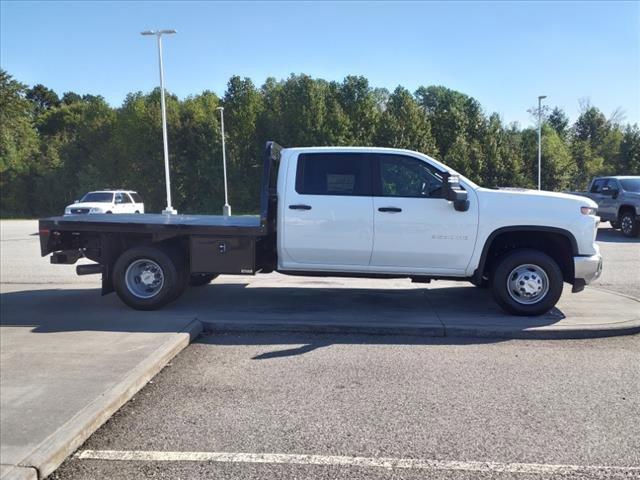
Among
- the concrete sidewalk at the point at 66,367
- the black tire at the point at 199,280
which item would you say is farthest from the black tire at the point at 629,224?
the concrete sidewalk at the point at 66,367

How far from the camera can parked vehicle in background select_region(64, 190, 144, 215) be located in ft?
83.8

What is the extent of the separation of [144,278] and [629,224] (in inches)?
626

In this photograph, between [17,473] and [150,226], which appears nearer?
[17,473]

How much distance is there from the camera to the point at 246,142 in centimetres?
4566

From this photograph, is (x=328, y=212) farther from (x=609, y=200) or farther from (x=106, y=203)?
(x=106, y=203)

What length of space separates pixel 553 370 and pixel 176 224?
4.77 metres

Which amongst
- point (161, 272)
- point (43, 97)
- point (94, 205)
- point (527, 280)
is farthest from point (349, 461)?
point (43, 97)

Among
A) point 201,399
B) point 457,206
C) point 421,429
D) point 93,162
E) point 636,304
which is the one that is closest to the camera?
point 421,429

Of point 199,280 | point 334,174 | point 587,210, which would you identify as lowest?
point 199,280

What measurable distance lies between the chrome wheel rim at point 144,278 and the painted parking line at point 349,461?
3.91 meters

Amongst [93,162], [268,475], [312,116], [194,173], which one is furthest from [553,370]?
[93,162]

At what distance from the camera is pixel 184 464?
3.53 m

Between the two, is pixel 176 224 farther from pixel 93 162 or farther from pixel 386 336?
pixel 93 162

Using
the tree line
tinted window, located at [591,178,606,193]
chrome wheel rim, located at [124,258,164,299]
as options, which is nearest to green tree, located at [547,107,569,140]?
the tree line
